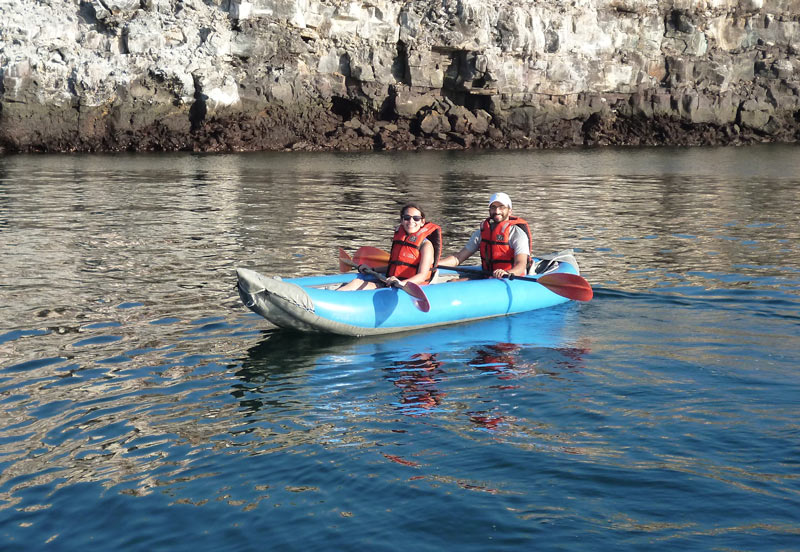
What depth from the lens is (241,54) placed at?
135 ft

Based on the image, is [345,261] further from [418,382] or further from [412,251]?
[418,382]

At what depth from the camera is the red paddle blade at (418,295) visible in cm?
886

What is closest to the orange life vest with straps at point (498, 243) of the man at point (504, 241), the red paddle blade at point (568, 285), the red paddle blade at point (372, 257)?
the man at point (504, 241)

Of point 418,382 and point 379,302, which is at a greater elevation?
point 379,302

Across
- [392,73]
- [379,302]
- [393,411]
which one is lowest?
[393,411]

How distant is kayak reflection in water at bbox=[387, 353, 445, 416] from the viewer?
22.1 ft

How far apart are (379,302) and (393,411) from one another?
236 cm

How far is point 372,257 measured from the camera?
34.1 ft

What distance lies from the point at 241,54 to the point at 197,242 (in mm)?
28151

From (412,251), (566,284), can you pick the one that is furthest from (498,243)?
(412,251)

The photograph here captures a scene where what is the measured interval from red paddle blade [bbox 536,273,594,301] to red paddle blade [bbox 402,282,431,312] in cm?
161

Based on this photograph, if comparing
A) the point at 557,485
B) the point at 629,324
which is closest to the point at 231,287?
the point at 629,324

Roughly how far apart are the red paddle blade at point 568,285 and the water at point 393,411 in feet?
0.92

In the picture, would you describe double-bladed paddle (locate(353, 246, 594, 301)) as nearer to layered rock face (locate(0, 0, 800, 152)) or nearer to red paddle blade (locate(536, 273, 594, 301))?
red paddle blade (locate(536, 273, 594, 301))
